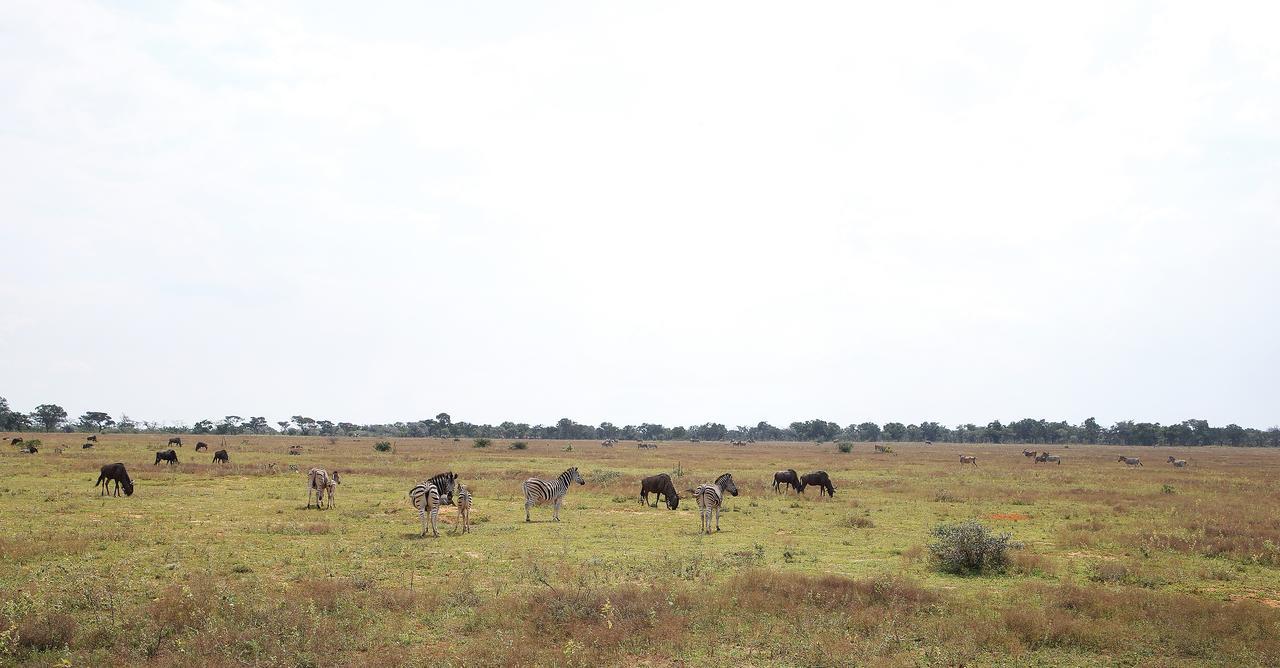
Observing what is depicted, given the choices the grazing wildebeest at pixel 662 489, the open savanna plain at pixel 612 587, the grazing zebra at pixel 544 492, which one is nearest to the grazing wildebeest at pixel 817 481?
the open savanna plain at pixel 612 587

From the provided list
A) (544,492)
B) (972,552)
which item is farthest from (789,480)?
(972,552)

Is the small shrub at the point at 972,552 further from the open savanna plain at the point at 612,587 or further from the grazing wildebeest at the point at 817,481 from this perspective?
the grazing wildebeest at the point at 817,481

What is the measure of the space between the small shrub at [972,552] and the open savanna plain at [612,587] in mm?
489

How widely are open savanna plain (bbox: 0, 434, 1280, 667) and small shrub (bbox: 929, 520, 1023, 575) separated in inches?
19.3

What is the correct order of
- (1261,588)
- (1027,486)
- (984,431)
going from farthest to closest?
1. (984,431)
2. (1027,486)
3. (1261,588)

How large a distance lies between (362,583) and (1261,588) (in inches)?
750

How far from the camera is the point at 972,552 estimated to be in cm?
1716

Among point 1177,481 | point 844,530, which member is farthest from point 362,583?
point 1177,481

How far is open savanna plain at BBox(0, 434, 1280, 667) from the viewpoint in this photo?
11.2 metres

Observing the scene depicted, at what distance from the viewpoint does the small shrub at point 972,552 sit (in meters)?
17.1

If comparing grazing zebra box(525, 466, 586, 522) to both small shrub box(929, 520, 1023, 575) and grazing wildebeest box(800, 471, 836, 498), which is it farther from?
grazing wildebeest box(800, 471, 836, 498)

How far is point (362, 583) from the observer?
1459 centimetres

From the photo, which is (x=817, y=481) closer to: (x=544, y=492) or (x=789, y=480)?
(x=789, y=480)

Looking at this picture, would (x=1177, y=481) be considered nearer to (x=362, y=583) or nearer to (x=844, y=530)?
(x=844, y=530)
